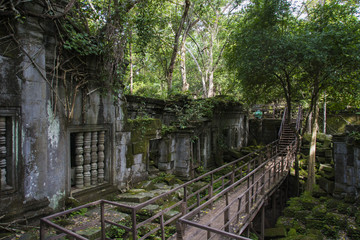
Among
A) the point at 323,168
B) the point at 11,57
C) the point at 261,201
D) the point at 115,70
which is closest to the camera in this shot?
the point at 11,57

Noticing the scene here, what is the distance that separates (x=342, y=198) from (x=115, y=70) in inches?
411

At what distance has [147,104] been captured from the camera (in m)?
10.5

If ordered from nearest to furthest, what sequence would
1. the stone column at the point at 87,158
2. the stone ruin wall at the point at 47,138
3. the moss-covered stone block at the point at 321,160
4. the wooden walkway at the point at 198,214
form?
the wooden walkway at the point at 198,214 < the stone ruin wall at the point at 47,138 < the stone column at the point at 87,158 < the moss-covered stone block at the point at 321,160

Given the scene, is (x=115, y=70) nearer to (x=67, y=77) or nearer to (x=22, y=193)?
(x=67, y=77)

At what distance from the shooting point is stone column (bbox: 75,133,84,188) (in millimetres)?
5918

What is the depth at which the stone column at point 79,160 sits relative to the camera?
5918mm

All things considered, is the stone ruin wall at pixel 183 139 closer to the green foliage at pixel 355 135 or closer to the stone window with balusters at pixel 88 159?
the stone window with balusters at pixel 88 159

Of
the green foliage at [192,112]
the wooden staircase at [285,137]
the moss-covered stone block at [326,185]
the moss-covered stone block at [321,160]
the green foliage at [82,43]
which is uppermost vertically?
the green foliage at [82,43]

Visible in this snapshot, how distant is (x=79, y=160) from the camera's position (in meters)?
5.95

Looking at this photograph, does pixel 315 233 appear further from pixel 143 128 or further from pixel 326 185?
pixel 143 128

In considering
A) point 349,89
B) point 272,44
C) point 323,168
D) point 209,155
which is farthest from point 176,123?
point 323,168

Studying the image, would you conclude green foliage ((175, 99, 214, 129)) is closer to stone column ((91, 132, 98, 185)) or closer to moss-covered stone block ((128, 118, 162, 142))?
moss-covered stone block ((128, 118, 162, 142))

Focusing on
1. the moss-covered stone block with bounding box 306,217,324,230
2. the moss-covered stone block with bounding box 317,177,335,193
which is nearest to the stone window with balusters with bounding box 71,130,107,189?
the moss-covered stone block with bounding box 306,217,324,230

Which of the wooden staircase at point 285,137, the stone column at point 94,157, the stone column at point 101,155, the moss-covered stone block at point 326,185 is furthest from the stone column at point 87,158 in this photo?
the wooden staircase at point 285,137
